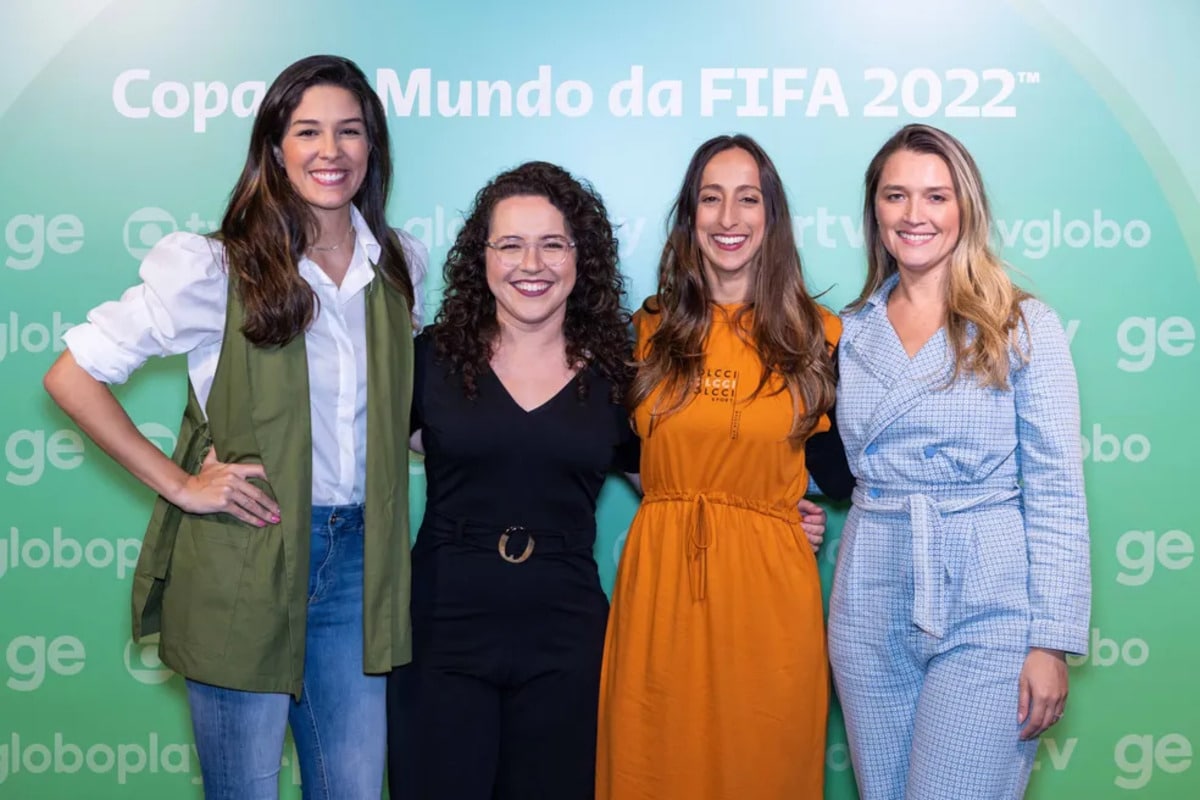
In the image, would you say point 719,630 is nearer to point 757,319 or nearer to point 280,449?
point 757,319

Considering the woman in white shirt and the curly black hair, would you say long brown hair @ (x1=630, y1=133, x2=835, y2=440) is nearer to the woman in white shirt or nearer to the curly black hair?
the curly black hair

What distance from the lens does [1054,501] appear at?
2.22m

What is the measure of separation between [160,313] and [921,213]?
156 centimetres

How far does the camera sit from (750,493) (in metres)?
2.50

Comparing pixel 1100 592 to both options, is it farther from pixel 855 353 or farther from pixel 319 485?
pixel 319 485

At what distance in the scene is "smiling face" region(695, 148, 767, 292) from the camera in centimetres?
260

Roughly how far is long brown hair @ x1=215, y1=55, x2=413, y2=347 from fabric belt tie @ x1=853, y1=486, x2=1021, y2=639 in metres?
1.19

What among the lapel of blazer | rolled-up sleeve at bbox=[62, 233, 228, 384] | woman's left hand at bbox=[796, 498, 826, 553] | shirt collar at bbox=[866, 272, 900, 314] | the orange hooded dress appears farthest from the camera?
woman's left hand at bbox=[796, 498, 826, 553]

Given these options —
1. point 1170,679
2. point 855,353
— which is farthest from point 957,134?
point 1170,679

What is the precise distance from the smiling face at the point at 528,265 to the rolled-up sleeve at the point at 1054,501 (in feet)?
3.23

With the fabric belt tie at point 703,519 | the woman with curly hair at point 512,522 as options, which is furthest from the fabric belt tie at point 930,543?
the woman with curly hair at point 512,522

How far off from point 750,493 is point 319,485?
36.6 inches

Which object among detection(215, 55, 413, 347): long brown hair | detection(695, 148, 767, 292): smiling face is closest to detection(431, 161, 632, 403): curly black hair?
detection(215, 55, 413, 347): long brown hair

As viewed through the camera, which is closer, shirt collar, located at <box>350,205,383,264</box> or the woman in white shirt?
the woman in white shirt
